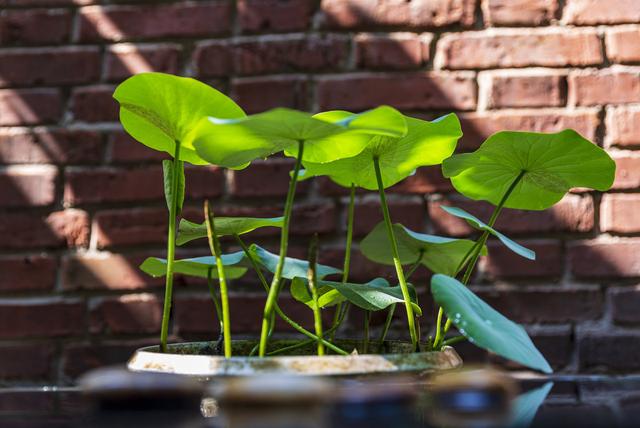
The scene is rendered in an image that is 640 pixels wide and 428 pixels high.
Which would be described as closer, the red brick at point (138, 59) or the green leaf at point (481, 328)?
the green leaf at point (481, 328)

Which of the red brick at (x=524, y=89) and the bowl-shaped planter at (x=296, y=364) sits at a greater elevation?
the red brick at (x=524, y=89)

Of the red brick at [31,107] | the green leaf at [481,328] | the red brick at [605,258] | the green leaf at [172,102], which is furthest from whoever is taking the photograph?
the red brick at [31,107]

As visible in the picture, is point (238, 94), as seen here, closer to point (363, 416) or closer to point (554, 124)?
point (554, 124)

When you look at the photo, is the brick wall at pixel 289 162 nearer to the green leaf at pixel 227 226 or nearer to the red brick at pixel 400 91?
the red brick at pixel 400 91

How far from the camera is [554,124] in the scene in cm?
118

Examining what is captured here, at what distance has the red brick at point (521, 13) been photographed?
1205mm

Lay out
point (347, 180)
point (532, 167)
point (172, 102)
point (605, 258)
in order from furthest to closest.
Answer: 1. point (605, 258)
2. point (347, 180)
3. point (532, 167)
4. point (172, 102)

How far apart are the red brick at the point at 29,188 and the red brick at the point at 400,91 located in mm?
504

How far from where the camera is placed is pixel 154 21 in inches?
49.4

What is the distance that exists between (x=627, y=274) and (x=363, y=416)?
985 millimetres

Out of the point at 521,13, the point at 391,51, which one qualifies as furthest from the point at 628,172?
the point at 391,51

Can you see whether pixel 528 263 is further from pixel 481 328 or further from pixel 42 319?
pixel 42 319

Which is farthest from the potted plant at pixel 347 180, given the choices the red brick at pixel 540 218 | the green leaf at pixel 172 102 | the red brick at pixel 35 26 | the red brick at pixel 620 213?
the red brick at pixel 35 26

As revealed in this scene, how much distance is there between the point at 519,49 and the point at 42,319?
96 centimetres
